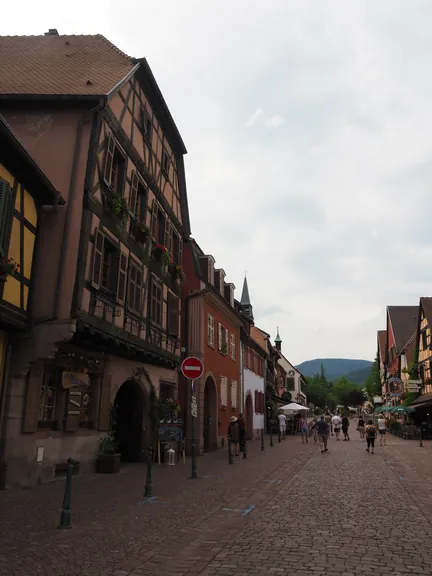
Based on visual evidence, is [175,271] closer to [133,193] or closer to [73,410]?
[133,193]

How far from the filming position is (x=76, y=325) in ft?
38.7

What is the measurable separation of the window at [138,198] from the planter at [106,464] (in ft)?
23.3

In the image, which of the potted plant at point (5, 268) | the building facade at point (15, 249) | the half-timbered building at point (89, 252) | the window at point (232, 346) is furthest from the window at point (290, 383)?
the potted plant at point (5, 268)

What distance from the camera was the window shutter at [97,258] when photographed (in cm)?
1295

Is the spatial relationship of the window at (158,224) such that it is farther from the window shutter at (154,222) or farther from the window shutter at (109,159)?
the window shutter at (109,159)

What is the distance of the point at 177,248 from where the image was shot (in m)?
21.5

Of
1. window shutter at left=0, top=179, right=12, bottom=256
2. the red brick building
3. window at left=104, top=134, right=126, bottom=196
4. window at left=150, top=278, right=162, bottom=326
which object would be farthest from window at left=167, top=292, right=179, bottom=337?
window shutter at left=0, top=179, right=12, bottom=256

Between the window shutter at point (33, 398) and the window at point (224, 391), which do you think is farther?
the window at point (224, 391)

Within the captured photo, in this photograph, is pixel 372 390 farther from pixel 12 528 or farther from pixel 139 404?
pixel 12 528

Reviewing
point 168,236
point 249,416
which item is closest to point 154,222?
point 168,236

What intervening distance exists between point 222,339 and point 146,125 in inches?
513

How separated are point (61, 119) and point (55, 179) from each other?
1642 millimetres

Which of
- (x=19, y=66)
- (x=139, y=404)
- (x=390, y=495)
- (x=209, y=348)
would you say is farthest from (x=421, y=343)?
(x=19, y=66)

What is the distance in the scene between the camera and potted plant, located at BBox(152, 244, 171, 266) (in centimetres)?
1794
